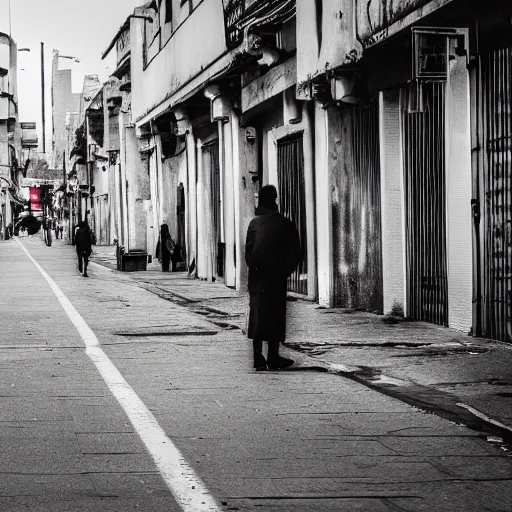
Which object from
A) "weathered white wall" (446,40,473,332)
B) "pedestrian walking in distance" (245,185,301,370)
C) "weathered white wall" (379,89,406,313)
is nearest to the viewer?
"pedestrian walking in distance" (245,185,301,370)

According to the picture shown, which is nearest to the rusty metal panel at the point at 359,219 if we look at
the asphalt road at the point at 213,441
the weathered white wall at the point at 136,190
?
the asphalt road at the point at 213,441

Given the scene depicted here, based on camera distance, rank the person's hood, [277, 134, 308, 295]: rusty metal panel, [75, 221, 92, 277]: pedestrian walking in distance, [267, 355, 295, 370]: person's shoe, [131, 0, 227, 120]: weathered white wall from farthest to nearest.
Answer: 1. [75, 221, 92, 277]: pedestrian walking in distance
2. [131, 0, 227, 120]: weathered white wall
3. [277, 134, 308, 295]: rusty metal panel
4. the person's hood
5. [267, 355, 295, 370]: person's shoe

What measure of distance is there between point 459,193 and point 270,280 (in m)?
3.97

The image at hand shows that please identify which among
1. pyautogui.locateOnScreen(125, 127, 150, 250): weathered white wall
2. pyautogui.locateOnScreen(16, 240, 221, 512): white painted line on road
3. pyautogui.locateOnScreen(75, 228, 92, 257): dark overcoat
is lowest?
pyautogui.locateOnScreen(16, 240, 221, 512): white painted line on road

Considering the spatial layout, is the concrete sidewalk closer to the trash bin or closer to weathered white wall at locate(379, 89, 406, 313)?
weathered white wall at locate(379, 89, 406, 313)

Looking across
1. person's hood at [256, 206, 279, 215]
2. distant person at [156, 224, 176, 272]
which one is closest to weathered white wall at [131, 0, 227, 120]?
distant person at [156, 224, 176, 272]

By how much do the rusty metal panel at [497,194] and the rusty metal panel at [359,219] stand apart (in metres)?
4.00

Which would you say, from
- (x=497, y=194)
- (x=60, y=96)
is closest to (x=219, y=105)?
(x=497, y=194)

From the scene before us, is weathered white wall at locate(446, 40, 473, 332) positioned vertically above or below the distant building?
below

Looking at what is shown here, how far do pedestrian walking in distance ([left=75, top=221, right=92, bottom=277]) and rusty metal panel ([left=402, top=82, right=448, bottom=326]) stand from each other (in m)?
16.8

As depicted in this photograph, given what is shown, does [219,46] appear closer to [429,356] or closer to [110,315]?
[110,315]

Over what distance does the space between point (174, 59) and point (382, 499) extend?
2569 centimetres

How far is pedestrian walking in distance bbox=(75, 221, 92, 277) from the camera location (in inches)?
1296

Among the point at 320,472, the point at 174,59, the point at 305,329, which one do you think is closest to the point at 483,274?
the point at 305,329
